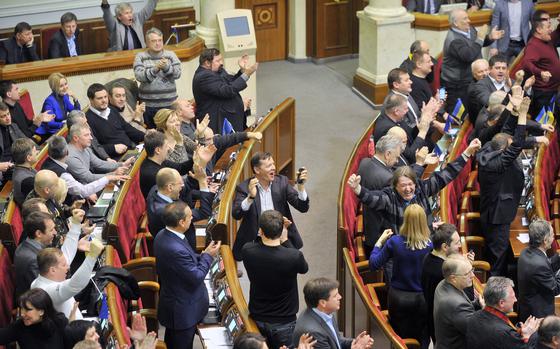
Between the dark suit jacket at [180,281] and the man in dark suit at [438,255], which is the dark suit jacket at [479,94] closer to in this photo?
the man in dark suit at [438,255]

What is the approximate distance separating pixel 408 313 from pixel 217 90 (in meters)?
3.45

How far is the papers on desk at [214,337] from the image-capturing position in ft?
18.8

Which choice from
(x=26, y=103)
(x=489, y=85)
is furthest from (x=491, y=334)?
(x=26, y=103)

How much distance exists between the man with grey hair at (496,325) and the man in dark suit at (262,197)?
1949 mm

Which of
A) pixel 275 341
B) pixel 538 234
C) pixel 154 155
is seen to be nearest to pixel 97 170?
pixel 154 155

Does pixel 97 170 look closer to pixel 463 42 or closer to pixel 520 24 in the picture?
pixel 463 42

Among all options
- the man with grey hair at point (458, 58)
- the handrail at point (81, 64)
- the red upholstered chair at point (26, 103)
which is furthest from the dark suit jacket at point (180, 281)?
the handrail at point (81, 64)

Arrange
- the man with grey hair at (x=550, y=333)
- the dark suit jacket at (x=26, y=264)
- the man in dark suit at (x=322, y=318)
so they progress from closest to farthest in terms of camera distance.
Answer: the man with grey hair at (x=550, y=333) → the man in dark suit at (x=322, y=318) → the dark suit jacket at (x=26, y=264)

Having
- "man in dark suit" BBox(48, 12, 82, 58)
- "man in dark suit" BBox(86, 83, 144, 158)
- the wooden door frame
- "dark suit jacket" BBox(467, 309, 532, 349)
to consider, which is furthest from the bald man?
the wooden door frame

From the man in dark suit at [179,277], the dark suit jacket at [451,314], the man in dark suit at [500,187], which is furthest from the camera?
the man in dark suit at [500,187]

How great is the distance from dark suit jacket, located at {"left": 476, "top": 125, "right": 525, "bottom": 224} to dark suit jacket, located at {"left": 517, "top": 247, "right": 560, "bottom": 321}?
1006 millimetres

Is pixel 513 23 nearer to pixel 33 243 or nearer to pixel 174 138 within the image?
pixel 174 138

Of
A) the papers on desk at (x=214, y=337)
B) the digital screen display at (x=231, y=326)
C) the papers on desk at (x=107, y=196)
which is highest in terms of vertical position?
the papers on desk at (x=107, y=196)

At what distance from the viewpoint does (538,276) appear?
618cm
